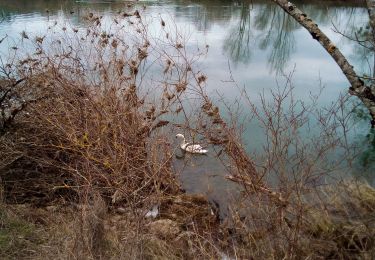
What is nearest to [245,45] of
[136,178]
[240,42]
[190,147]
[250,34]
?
[240,42]

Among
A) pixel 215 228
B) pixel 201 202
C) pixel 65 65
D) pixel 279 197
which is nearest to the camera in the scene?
pixel 279 197

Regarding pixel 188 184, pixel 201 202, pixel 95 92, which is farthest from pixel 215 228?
pixel 95 92

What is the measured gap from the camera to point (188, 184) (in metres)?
5.93

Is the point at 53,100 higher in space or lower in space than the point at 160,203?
higher

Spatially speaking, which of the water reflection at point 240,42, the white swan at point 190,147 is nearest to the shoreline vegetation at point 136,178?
the white swan at point 190,147

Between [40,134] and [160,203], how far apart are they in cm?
172

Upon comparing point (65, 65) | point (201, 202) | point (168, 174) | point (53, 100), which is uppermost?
point (65, 65)

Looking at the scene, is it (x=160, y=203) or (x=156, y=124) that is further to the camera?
(x=156, y=124)

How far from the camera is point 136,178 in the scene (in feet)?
15.6

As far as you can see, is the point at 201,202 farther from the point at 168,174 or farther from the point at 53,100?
the point at 53,100

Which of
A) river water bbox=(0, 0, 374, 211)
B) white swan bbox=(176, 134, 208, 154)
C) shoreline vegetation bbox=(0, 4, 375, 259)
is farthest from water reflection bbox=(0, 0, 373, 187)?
shoreline vegetation bbox=(0, 4, 375, 259)

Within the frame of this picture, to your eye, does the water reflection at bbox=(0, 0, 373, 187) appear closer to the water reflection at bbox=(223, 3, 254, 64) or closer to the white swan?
the water reflection at bbox=(223, 3, 254, 64)

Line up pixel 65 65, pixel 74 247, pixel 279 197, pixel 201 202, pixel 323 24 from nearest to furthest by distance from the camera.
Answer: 1. pixel 74 247
2. pixel 279 197
3. pixel 201 202
4. pixel 65 65
5. pixel 323 24

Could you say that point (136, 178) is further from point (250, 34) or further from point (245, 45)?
point (250, 34)
